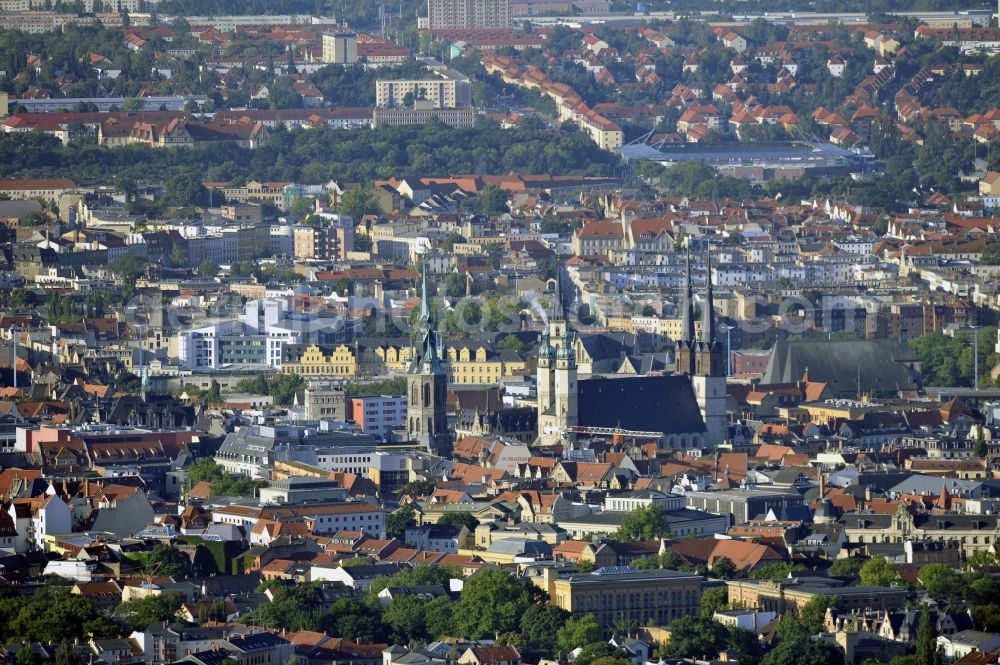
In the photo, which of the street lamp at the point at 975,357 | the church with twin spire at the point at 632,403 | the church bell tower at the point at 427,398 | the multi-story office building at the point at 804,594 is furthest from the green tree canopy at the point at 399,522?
the street lamp at the point at 975,357

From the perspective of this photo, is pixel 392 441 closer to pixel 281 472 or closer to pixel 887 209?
pixel 281 472

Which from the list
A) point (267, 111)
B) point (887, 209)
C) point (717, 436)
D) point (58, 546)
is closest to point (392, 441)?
point (717, 436)

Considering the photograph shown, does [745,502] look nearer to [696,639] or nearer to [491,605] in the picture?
[491,605]

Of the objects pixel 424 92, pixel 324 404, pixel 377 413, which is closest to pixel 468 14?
pixel 424 92

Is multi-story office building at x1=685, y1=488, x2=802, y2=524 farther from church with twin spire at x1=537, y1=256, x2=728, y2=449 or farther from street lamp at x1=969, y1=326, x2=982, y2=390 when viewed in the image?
street lamp at x1=969, y1=326, x2=982, y2=390

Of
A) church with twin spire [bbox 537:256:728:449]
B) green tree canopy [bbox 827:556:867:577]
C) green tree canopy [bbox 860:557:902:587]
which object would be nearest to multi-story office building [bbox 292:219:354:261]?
church with twin spire [bbox 537:256:728:449]

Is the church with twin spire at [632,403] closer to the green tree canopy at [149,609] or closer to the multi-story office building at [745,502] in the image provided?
the multi-story office building at [745,502]
